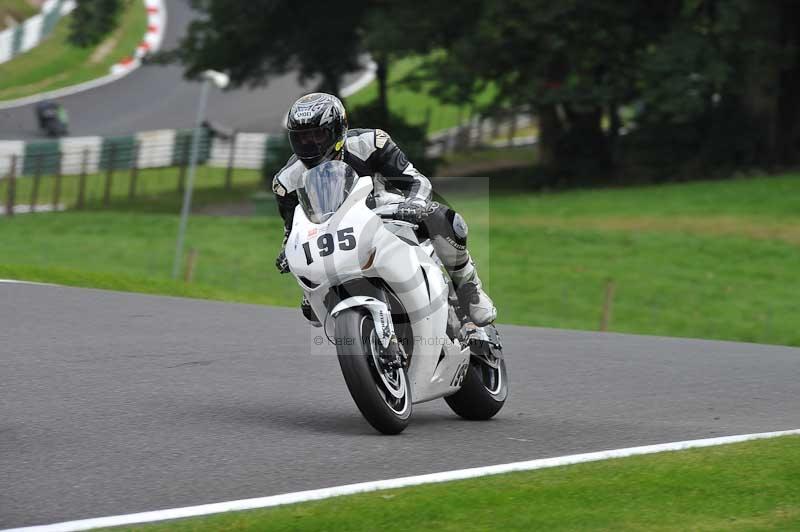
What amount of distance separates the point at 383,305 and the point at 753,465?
75.3 inches

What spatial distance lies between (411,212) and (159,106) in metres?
47.1

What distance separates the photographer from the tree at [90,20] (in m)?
40.3

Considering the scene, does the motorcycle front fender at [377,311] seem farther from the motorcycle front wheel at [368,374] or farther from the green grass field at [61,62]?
the green grass field at [61,62]

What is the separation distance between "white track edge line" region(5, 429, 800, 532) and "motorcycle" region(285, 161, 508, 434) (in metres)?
0.81

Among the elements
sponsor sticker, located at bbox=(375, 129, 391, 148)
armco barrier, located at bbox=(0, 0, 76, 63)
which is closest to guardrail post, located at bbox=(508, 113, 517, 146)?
armco barrier, located at bbox=(0, 0, 76, 63)

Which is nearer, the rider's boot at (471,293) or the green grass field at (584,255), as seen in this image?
the rider's boot at (471,293)

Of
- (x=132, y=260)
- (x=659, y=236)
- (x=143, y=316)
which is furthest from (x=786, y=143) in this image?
(x=143, y=316)

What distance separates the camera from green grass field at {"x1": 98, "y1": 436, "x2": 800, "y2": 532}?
5.50 metres

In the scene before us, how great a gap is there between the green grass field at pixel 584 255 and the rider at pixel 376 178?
11301 mm

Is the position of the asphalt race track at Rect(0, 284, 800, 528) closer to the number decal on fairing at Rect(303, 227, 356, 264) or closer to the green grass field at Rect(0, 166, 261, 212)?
the number decal on fairing at Rect(303, 227, 356, 264)

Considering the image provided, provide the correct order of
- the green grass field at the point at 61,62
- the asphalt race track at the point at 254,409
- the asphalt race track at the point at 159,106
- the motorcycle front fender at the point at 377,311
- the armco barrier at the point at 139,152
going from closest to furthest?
the asphalt race track at the point at 254,409 < the motorcycle front fender at the point at 377,311 < the armco barrier at the point at 139,152 < the asphalt race track at the point at 159,106 < the green grass field at the point at 61,62

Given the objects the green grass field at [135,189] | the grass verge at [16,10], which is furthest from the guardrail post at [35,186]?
the grass verge at [16,10]

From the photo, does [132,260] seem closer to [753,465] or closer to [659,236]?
[659,236]

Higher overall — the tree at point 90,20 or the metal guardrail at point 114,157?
the tree at point 90,20
